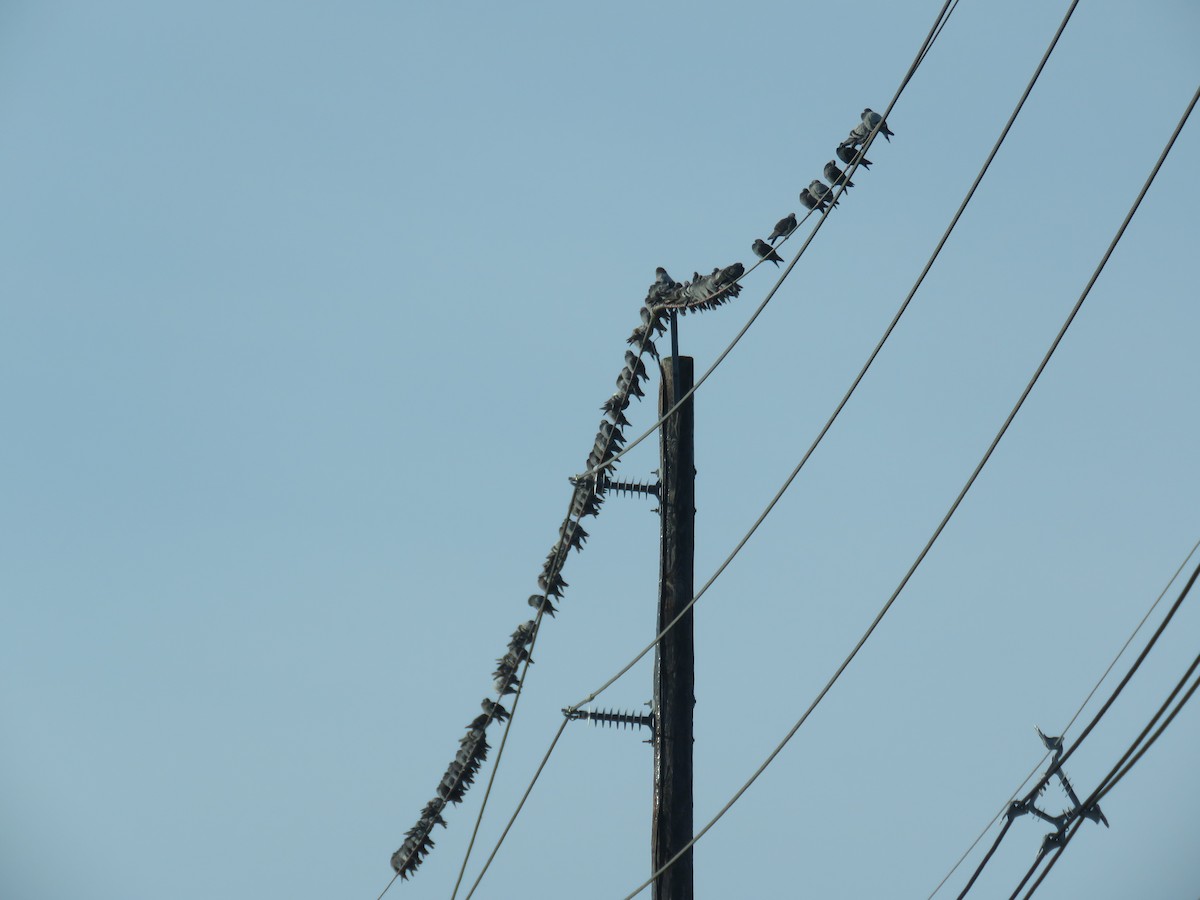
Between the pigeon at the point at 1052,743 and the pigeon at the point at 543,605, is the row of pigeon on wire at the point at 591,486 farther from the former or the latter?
the pigeon at the point at 1052,743

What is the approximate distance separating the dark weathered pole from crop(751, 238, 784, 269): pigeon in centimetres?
115

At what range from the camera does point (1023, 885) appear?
371 inches

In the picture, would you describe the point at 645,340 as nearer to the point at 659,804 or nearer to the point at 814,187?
the point at 814,187

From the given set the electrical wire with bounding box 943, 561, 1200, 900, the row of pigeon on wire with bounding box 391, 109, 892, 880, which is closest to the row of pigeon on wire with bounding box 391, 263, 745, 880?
the row of pigeon on wire with bounding box 391, 109, 892, 880

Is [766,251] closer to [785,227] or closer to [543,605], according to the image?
[785,227]

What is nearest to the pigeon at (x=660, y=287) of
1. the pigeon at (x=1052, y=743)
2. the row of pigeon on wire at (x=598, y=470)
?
the row of pigeon on wire at (x=598, y=470)

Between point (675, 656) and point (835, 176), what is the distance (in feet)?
10.9

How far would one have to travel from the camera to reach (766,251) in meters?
11.7

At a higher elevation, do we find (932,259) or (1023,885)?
(932,259)

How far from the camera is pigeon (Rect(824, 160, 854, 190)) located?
37.0 feet

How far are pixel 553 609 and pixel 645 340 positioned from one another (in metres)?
2.22

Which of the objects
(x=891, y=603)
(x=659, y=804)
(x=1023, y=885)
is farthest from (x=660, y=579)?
(x=1023, y=885)

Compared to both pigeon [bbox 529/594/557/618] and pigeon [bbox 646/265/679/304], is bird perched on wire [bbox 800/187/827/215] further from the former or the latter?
pigeon [bbox 529/594/557/618]

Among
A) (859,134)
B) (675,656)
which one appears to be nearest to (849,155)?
(859,134)
